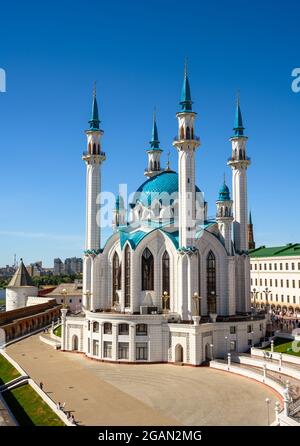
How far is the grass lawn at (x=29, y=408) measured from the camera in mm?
26970

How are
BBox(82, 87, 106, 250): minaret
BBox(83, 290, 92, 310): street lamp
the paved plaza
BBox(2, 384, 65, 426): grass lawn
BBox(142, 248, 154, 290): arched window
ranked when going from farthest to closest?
BBox(82, 87, 106, 250): minaret
BBox(83, 290, 92, 310): street lamp
BBox(142, 248, 154, 290): arched window
BBox(2, 384, 65, 426): grass lawn
the paved plaza

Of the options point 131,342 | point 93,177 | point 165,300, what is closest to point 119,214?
point 93,177

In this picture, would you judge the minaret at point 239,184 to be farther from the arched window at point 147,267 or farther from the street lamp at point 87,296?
the street lamp at point 87,296

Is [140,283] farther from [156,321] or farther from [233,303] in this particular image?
[233,303]

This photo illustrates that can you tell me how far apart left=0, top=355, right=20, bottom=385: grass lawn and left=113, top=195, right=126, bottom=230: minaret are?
818 inches

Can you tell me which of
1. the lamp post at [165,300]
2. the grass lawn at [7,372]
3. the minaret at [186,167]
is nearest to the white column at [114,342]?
the lamp post at [165,300]

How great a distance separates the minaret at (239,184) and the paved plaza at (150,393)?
56.8 feet

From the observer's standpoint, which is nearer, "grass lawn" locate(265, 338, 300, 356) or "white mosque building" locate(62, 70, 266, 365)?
"grass lawn" locate(265, 338, 300, 356)

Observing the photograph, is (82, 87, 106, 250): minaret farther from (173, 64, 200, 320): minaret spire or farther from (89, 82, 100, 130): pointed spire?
(173, 64, 200, 320): minaret spire

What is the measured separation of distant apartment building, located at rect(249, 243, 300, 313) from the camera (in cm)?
6838

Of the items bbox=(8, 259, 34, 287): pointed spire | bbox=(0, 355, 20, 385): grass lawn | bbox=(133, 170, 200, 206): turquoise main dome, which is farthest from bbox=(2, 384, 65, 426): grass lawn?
bbox=(8, 259, 34, 287): pointed spire

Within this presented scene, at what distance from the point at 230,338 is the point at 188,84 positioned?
1004 inches

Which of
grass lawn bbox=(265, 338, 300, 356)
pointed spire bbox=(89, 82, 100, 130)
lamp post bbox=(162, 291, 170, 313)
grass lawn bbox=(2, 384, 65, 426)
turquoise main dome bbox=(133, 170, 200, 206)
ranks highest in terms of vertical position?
pointed spire bbox=(89, 82, 100, 130)
